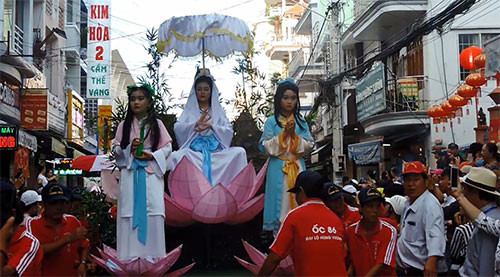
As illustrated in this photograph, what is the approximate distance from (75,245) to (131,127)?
1714 mm

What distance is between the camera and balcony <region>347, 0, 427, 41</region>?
20.8 meters

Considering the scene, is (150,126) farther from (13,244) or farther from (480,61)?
(480,61)

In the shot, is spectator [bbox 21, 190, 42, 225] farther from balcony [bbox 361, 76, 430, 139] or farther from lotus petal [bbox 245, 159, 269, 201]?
balcony [bbox 361, 76, 430, 139]

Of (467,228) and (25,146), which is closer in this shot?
(467,228)

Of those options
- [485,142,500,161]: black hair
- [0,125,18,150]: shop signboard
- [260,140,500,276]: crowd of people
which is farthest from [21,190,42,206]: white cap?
[0,125,18,150]: shop signboard

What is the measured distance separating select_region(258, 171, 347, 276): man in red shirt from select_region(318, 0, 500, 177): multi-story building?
1153 centimetres

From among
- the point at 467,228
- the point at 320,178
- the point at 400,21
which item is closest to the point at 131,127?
the point at 320,178

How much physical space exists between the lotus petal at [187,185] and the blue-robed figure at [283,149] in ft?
2.35

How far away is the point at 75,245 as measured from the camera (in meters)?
5.62

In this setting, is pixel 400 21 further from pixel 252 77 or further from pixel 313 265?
pixel 313 265

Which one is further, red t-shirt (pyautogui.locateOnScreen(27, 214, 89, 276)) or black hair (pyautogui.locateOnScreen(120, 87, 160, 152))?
black hair (pyautogui.locateOnScreen(120, 87, 160, 152))

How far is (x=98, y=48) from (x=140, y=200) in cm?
1891

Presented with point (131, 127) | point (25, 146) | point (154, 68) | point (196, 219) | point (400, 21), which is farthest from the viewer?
point (400, 21)

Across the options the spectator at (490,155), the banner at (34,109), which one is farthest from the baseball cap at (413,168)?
the banner at (34,109)
